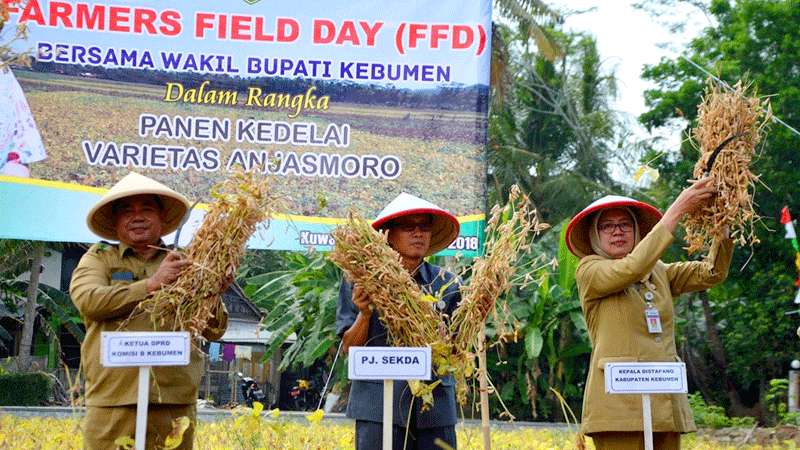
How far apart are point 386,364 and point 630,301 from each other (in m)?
1.01

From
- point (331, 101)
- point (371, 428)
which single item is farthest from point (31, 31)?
point (371, 428)

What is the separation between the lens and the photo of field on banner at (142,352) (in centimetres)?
309

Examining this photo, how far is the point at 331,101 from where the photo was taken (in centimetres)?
887

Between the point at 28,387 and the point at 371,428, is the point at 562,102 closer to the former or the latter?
the point at 28,387

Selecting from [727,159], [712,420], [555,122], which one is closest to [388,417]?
[727,159]

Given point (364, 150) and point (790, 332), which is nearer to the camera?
point (364, 150)

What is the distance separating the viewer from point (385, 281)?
11.1 feet

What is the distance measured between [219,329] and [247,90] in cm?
544

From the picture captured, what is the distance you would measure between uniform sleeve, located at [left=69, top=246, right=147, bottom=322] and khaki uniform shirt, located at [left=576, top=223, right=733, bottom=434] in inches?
62.6

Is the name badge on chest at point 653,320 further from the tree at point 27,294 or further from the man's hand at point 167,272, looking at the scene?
the tree at point 27,294

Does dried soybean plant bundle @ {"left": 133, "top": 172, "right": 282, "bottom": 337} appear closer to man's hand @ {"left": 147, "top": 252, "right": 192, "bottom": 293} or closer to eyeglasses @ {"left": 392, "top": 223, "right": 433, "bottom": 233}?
man's hand @ {"left": 147, "top": 252, "right": 192, "bottom": 293}

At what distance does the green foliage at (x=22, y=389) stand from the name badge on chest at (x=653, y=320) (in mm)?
12051

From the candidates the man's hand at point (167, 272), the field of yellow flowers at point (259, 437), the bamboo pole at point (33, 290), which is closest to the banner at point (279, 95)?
the field of yellow flowers at point (259, 437)

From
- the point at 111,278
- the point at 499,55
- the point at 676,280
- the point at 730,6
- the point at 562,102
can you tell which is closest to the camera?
the point at 111,278
